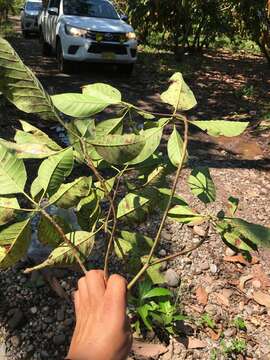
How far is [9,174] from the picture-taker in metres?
1.27

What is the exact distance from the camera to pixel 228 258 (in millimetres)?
3773

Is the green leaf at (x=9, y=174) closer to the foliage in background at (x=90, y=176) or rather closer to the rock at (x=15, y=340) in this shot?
the foliage in background at (x=90, y=176)

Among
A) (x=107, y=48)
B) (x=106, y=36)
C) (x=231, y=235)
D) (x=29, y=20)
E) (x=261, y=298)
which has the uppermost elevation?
(x=231, y=235)

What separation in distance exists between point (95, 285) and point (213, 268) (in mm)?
2574

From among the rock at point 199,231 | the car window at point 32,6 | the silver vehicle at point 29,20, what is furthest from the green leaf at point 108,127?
the car window at point 32,6

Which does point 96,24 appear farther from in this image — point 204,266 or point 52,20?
point 204,266

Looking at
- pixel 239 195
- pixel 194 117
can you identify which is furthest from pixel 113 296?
pixel 194 117

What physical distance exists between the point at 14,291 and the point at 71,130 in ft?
7.42

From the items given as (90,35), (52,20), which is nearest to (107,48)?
(90,35)

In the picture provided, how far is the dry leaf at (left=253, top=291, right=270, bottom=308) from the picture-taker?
3.38m

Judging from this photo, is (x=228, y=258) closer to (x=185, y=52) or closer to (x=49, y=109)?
(x=49, y=109)

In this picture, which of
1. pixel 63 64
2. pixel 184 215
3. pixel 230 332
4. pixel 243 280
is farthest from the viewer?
pixel 63 64

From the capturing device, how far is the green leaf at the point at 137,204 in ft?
4.94

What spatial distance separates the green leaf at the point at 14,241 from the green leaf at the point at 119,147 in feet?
1.11
